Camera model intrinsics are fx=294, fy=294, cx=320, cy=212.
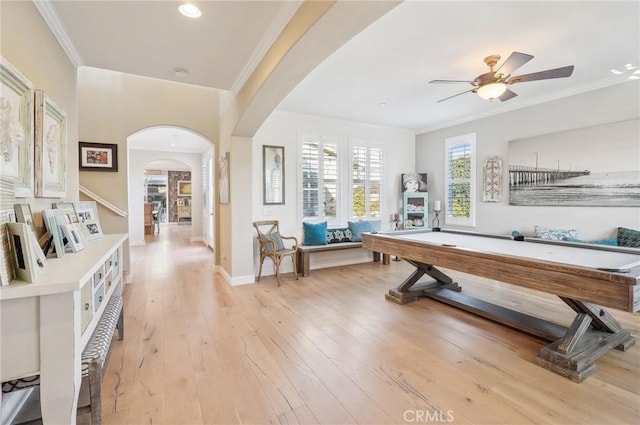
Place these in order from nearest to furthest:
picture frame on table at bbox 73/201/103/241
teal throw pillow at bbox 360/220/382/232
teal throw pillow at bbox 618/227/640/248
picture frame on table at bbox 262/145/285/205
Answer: picture frame on table at bbox 73/201/103/241 < teal throw pillow at bbox 618/227/640/248 < picture frame on table at bbox 262/145/285/205 < teal throw pillow at bbox 360/220/382/232

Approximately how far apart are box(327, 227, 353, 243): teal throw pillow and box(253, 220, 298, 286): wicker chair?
0.66 metres

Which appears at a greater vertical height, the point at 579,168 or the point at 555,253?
the point at 579,168

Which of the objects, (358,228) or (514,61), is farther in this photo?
(358,228)

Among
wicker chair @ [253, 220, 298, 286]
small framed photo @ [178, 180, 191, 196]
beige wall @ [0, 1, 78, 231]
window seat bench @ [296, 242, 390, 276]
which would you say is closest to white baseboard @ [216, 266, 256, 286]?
wicker chair @ [253, 220, 298, 286]

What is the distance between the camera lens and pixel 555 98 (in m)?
4.32

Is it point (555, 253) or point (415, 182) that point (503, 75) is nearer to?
point (555, 253)

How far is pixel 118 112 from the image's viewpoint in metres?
4.37

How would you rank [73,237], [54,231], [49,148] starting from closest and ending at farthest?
[54,231]
[73,237]
[49,148]

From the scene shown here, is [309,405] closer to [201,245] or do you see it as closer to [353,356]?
[353,356]

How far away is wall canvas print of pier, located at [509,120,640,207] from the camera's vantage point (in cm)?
374

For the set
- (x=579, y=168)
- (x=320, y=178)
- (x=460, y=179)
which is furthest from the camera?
(x=460, y=179)

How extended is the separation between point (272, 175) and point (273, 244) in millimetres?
1247

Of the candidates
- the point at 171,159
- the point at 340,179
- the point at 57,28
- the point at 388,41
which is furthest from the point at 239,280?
the point at 171,159

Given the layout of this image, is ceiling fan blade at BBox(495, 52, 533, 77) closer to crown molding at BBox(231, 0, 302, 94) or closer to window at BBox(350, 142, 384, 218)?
crown molding at BBox(231, 0, 302, 94)
